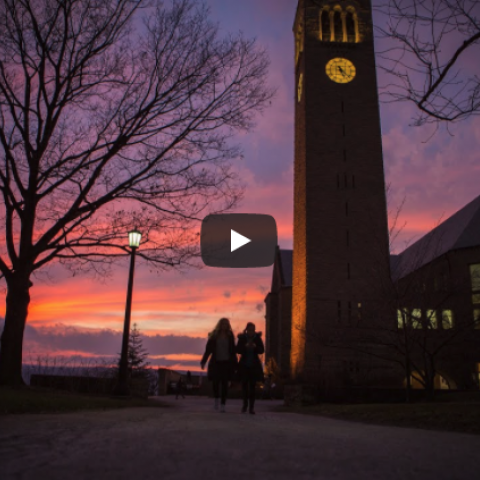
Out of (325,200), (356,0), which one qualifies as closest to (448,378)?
(325,200)

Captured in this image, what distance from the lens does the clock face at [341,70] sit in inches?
1608

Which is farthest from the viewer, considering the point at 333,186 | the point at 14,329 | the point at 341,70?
the point at 341,70

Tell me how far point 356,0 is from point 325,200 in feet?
67.0

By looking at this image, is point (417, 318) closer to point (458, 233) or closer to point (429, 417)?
point (429, 417)

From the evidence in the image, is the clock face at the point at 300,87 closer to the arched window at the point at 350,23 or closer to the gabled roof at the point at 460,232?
the arched window at the point at 350,23

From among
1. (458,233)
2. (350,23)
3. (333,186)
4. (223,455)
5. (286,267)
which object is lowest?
(223,455)

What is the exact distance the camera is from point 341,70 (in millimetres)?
41156

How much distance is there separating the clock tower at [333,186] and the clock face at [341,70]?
0.08 m

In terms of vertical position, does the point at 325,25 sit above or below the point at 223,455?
above

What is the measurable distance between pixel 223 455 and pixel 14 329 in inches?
476

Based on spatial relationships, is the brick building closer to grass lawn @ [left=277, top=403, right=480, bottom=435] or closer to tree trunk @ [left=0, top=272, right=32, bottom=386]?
grass lawn @ [left=277, top=403, right=480, bottom=435]

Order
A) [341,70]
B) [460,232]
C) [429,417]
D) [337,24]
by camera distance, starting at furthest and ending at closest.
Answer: [337,24] → [341,70] → [460,232] → [429,417]

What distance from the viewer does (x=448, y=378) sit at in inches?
1366

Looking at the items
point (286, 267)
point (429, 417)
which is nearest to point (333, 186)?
point (286, 267)
